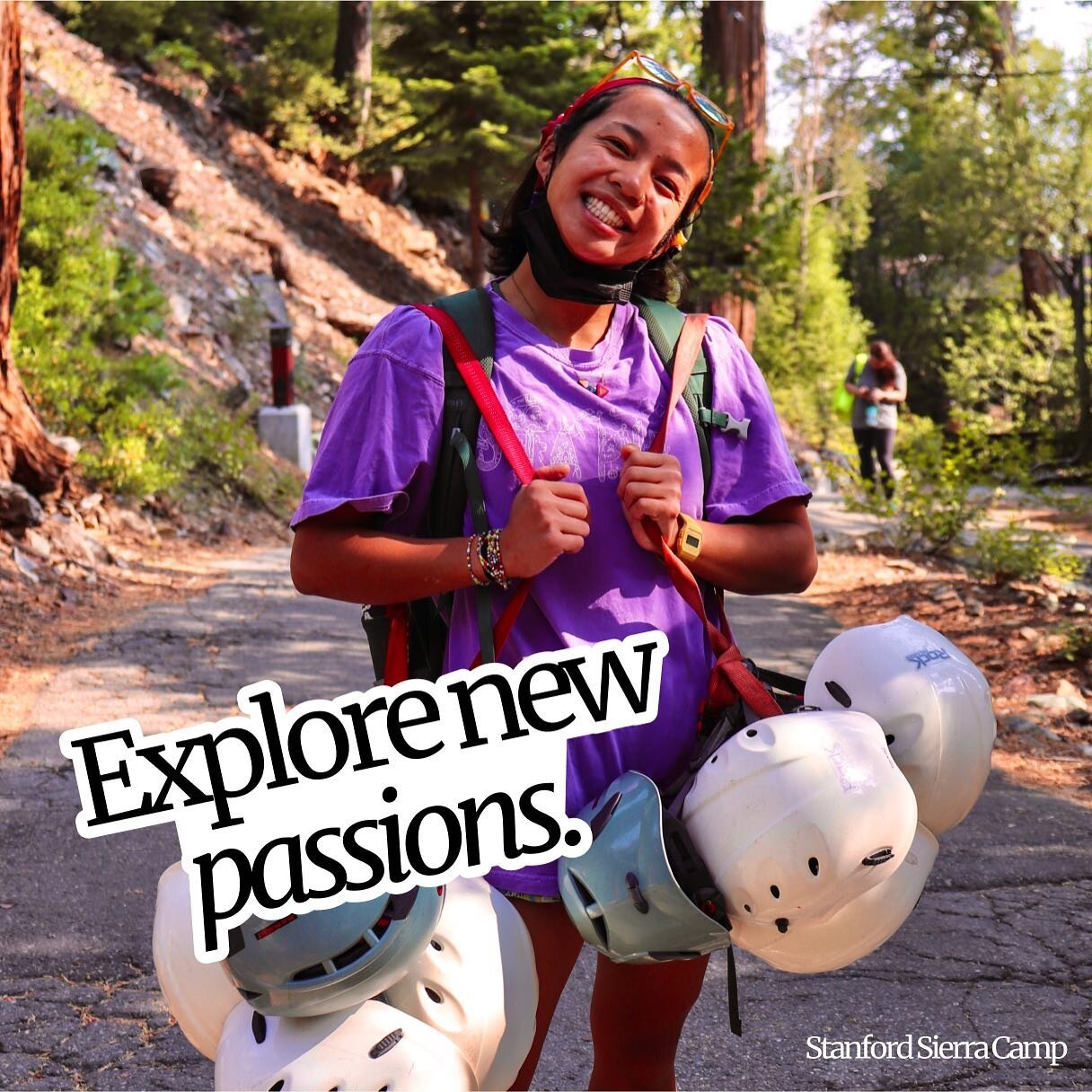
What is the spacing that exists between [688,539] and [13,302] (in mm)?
7600

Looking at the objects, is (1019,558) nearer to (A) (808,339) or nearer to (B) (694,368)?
(B) (694,368)

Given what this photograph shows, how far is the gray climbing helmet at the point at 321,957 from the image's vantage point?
64.2 inches

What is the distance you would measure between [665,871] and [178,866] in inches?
24.7

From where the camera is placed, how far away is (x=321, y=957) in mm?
1625

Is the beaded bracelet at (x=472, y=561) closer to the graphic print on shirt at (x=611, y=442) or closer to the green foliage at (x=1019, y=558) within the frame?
the graphic print on shirt at (x=611, y=442)

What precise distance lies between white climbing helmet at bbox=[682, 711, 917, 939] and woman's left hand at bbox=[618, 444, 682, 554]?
34cm

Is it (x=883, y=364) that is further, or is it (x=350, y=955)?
(x=883, y=364)

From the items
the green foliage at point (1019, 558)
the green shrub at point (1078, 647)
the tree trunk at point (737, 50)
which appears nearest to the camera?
the green shrub at point (1078, 647)

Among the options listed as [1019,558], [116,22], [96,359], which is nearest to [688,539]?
[1019,558]

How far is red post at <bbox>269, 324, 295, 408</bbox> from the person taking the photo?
14.6 m

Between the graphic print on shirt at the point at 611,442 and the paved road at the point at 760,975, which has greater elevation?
the graphic print on shirt at the point at 611,442

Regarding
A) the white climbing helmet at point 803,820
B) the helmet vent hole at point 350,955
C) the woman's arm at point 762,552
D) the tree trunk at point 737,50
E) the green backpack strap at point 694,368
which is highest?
Result: the tree trunk at point 737,50

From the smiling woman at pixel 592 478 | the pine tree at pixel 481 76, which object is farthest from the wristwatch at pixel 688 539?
the pine tree at pixel 481 76

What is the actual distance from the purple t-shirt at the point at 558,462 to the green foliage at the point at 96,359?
8968 mm
